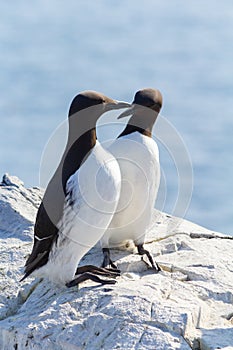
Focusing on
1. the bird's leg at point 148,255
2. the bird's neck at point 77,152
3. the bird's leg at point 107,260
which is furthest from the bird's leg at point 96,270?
the bird's neck at point 77,152

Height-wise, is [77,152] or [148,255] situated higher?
[77,152]

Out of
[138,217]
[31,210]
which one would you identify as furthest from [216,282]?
[31,210]

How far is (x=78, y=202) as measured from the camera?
8.41 m

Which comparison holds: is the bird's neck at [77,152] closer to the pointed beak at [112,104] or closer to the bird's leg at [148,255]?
the pointed beak at [112,104]

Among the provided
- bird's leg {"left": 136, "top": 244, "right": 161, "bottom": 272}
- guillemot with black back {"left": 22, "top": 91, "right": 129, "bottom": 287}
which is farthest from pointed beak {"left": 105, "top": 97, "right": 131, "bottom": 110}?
bird's leg {"left": 136, "top": 244, "right": 161, "bottom": 272}

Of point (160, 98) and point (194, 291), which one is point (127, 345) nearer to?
point (194, 291)

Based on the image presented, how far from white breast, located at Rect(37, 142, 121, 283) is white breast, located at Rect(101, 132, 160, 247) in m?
0.84

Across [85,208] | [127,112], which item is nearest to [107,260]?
[85,208]

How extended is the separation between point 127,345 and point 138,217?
233cm

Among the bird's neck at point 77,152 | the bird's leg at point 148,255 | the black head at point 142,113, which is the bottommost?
the bird's leg at point 148,255

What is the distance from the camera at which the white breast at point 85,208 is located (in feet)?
27.4

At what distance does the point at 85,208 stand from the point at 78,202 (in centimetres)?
11

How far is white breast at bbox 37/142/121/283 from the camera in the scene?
8359mm

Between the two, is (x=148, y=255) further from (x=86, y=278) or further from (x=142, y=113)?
(x=142, y=113)
